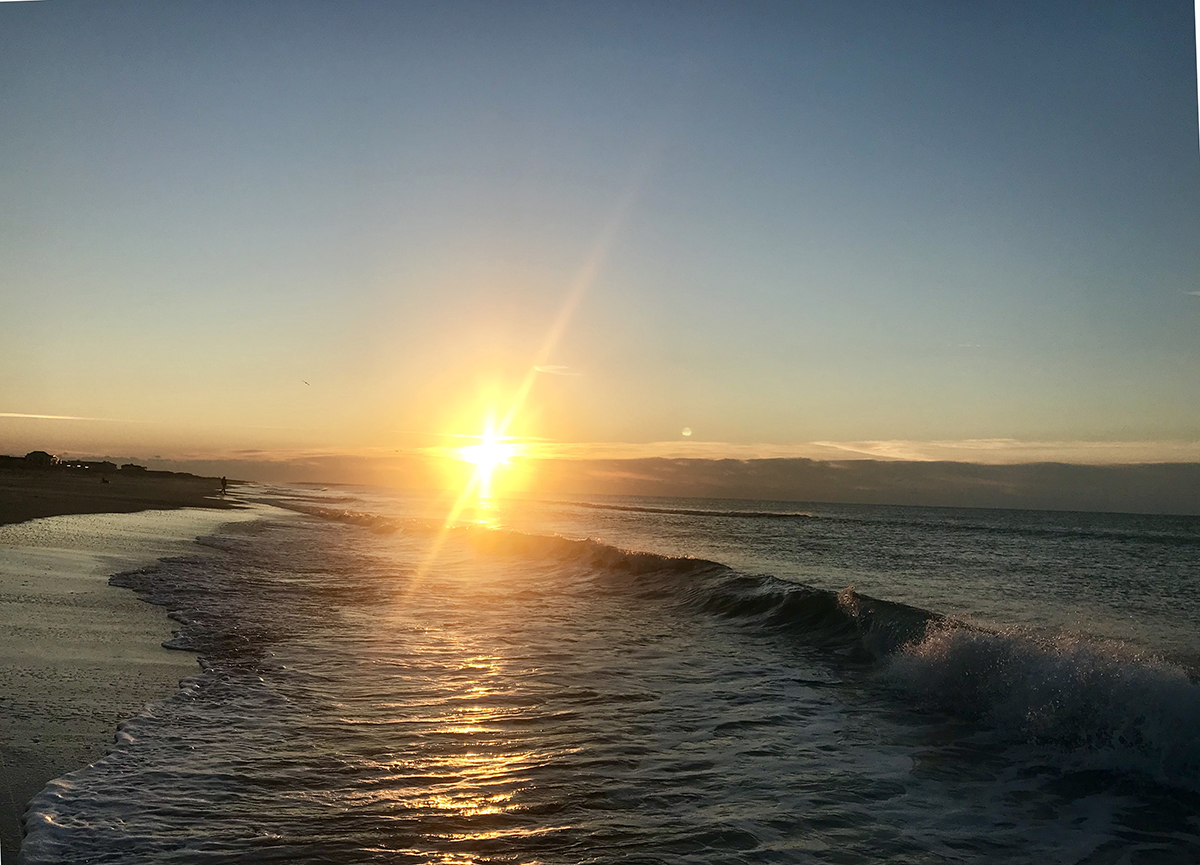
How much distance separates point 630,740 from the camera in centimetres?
697

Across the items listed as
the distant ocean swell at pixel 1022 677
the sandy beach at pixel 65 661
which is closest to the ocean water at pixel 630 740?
the distant ocean swell at pixel 1022 677

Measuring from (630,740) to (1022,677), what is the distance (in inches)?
195

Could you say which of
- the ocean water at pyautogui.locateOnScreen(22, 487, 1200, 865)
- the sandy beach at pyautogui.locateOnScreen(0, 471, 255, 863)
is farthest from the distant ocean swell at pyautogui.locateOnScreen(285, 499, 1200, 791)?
the sandy beach at pyautogui.locateOnScreen(0, 471, 255, 863)

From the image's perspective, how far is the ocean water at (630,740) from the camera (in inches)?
192

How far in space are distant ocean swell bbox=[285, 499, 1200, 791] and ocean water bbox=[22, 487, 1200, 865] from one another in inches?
1.4

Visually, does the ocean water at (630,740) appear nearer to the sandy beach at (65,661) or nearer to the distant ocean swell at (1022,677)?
the distant ocean swell at (1022,677)

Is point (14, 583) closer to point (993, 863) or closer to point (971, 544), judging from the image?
point (993, 863)

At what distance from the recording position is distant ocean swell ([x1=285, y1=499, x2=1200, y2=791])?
23.8ft

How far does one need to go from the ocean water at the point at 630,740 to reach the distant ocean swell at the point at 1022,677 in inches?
1.4

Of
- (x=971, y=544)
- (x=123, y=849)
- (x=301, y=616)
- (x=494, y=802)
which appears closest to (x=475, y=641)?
(x=301, y=616)

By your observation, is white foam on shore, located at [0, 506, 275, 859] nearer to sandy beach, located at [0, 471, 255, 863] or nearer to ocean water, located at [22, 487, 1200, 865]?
sandy beach, located at [0, 471, 255, 863]

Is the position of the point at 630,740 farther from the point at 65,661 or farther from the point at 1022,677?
the point at 65,661

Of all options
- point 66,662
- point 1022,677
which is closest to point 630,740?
point 1022,677

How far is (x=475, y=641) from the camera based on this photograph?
11.2 meters
